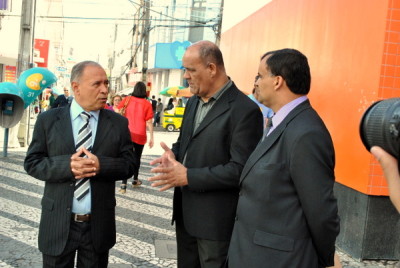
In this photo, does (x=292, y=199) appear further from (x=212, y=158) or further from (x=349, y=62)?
(x=349, y=62)

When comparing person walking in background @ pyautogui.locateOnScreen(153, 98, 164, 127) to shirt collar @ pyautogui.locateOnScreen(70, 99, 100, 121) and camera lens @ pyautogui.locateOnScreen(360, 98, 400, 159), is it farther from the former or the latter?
camera lens @ pyautogui.locateOnScreen(360, 98, 400, 159)

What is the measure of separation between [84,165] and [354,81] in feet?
11.9

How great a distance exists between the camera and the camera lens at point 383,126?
1.42 m

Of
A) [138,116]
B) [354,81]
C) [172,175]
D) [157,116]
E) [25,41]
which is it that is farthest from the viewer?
[157,116]

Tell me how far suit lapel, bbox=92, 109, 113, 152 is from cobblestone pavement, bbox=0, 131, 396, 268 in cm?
198

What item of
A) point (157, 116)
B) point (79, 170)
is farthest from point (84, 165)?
point (157, 116)

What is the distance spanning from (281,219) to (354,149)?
10.8 feet

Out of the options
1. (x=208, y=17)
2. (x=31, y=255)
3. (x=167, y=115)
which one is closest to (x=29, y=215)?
(x=31, y=255)

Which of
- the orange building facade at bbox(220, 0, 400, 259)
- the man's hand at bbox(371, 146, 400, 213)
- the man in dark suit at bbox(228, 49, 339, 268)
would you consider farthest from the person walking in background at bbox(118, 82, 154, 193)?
the man's hand at bbox(371, 146, 400, 213)

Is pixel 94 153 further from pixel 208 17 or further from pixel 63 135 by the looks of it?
pixel 208 17

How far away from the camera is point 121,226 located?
5.93 metres

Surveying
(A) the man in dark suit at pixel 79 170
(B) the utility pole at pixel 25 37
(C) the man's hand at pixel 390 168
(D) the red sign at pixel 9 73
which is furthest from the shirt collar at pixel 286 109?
(D) the red sign at pixel 9 73

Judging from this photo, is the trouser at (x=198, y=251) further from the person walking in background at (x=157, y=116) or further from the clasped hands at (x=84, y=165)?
the person walking in background at (x=157, y=116)

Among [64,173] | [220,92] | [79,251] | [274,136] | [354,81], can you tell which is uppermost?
[354,81]
